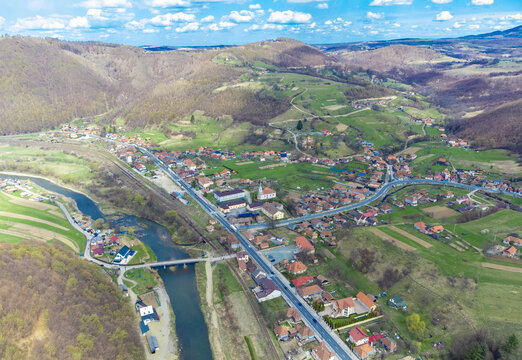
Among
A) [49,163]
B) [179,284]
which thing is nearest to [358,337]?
[179,284]

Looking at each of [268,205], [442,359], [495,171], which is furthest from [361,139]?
[442,359]

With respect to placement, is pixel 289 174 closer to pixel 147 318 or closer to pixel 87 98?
pixel 147 318

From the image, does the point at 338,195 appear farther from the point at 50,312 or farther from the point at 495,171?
the point at 50,312

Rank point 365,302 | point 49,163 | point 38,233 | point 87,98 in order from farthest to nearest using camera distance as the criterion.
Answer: point 87,98
point 49,163
point 38,233
point 365,302

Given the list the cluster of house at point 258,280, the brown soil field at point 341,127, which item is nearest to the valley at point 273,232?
the cluster of house at point 258,280

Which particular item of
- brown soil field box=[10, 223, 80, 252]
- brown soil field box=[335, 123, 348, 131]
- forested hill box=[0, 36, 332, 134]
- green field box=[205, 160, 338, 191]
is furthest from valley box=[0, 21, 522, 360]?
forested hill box=[0, 36, 332, 134]

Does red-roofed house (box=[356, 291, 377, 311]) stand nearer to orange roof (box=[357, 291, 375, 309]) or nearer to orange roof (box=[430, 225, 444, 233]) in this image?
orange roof (box=[357, 291, 375, 309])
